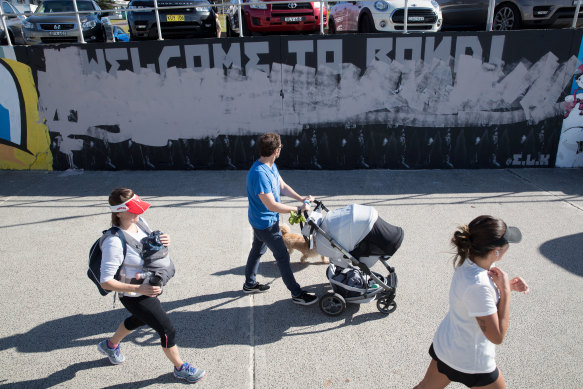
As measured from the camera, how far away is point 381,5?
8.62m

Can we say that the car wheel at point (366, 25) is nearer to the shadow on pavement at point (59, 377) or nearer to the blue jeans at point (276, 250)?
the blue jeans at point (276, 250)

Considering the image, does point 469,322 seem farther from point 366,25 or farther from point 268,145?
point 366,25

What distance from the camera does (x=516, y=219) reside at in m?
6.46

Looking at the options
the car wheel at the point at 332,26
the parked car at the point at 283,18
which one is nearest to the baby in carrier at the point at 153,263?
the parked car at the point at 283,18

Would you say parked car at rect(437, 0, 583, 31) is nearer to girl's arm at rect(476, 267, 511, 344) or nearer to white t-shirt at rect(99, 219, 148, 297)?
girl's arm at rect(476, 267, 511, 344)

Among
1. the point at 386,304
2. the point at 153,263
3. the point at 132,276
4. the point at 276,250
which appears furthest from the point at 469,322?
the point at 132,276

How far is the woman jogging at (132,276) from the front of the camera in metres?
2.88

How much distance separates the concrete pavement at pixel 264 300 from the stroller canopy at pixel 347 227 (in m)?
0.79

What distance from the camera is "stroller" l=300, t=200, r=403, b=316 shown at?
3973 millimetres

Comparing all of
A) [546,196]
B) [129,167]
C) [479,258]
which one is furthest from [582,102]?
[129,167]

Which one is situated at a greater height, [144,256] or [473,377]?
[144,256]

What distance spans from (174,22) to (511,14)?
7548 mm

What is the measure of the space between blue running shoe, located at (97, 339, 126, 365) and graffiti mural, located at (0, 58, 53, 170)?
6977 millimetres

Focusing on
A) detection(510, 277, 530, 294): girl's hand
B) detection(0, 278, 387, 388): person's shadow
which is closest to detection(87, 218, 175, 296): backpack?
detection(0, 278, 387, 388): person's shadow
